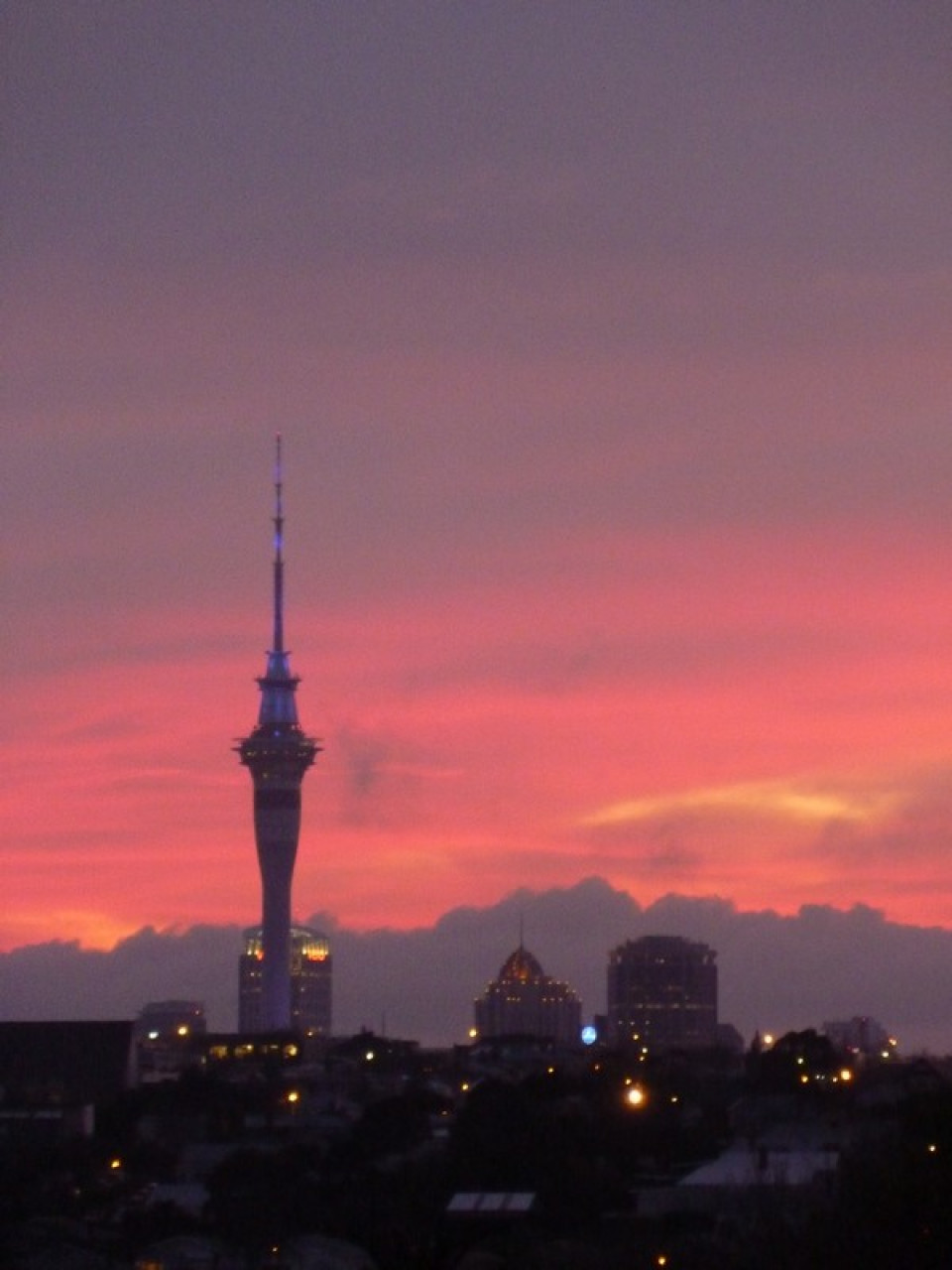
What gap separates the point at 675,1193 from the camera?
96688 mm

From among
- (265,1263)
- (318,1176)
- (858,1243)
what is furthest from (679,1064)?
(858,1243)

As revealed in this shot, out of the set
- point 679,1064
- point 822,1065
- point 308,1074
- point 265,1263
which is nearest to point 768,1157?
point 265,1263

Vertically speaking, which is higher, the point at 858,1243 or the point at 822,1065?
the point at 822,1065

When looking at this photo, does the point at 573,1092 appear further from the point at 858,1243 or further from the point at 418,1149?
the point at 858,1243

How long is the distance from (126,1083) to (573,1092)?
6043 centimetres

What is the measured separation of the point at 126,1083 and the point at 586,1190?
9338cm

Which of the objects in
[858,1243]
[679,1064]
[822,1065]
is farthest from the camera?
[679,1064]

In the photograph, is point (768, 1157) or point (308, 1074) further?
point (308, 1074)

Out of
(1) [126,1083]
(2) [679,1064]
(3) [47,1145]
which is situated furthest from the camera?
(1) [126,1083]

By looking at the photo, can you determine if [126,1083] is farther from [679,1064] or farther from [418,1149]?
[418,1149]

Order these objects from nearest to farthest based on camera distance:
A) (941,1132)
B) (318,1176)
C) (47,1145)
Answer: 1. (941,1132)
2. (318,1176)
3. (47,1145)

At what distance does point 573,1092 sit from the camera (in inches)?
5281

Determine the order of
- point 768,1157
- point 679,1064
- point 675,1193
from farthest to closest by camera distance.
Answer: point 679,1064, point 768,1157, point 675,1193

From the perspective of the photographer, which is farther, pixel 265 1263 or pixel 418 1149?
pixel 418 1149
